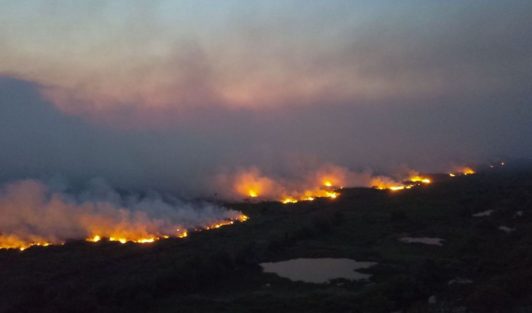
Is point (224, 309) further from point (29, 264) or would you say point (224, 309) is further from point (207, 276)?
point (29, 264)

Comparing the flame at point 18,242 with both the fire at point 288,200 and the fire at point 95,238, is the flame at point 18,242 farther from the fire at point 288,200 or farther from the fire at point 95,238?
the fire at point 288,200

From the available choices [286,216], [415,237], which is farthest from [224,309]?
[286,216]

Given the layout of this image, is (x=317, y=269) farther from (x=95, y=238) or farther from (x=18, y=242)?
(x=18, y=242)

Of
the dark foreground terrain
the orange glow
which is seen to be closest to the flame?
the orange glow

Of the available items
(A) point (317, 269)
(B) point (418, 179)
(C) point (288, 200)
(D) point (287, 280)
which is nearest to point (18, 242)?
(D) point (287, 280)

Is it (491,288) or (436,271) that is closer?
(491,288)

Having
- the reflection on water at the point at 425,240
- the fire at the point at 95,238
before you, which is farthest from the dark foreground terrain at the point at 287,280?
the fire at the point at 95,238
